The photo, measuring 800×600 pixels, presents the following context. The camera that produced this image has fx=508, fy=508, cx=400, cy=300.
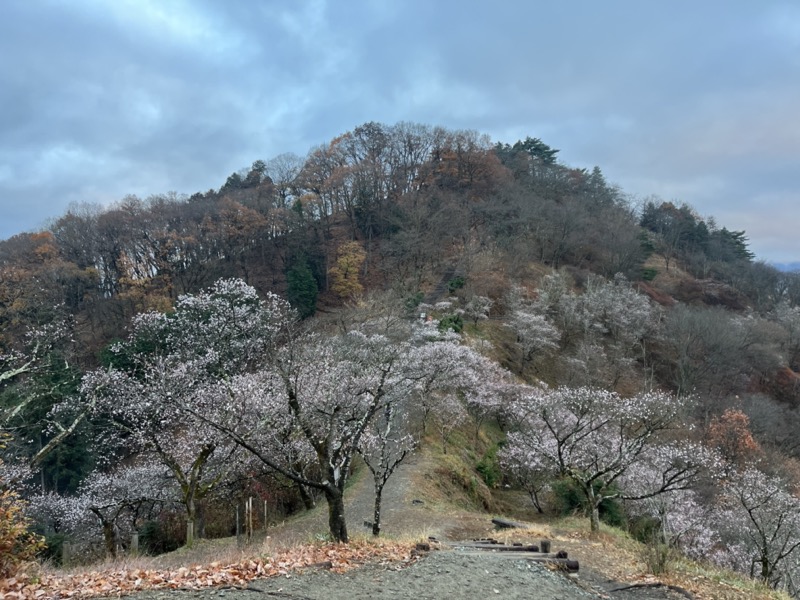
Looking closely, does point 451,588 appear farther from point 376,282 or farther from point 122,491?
point 376,282

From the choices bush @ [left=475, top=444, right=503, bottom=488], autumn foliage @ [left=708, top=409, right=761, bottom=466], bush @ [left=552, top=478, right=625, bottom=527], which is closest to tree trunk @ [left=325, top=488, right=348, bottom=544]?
bush @ [left=552, top=478, right=625, bottom=527]

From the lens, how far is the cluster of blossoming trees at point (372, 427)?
53.7 ft

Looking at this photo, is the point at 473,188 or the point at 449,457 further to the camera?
the point at 473,188

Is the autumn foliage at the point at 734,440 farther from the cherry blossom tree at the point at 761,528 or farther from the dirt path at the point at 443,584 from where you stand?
the dirt path at the point at 443,584

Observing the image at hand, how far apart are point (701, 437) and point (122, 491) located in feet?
109

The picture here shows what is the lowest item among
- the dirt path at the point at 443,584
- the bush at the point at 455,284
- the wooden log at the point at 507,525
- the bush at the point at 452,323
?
the wooden log at the point at 507,525

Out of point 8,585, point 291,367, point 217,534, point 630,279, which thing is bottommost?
point 217,534

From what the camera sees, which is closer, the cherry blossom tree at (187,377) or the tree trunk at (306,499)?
the cherry blossom tree at (187,377)

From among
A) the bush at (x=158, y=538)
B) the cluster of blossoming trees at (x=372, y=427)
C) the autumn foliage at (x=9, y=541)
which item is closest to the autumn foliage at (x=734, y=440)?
the cluster of blossoming trees at (x=372, y=427)

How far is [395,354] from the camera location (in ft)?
44.9

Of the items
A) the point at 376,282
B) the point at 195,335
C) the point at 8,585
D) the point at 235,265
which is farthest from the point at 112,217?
the point at 8,585

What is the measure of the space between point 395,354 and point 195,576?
752 centimetres

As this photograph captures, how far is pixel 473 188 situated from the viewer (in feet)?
207

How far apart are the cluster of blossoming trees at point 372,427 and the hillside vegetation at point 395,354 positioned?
0.63 feet
